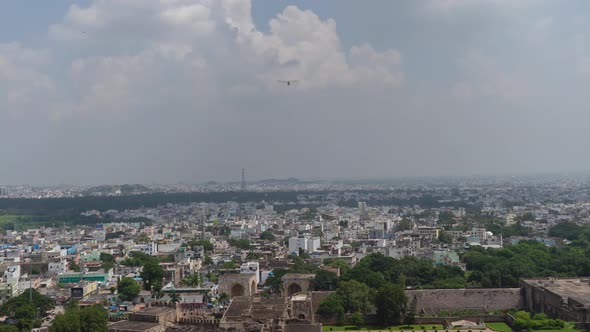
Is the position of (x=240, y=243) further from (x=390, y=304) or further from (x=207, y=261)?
(x=390, y=304)

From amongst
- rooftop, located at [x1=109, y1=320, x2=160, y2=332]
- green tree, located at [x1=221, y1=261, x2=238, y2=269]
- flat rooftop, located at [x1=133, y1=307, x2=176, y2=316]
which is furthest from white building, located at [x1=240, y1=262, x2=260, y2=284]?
rooftop, located at [x1=109, y1=320, x2=160, y2=332]

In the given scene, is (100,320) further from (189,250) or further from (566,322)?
(189,250)

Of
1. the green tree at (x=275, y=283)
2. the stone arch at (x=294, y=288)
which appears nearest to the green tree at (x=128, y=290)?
the green tree at (x=275, y=283)

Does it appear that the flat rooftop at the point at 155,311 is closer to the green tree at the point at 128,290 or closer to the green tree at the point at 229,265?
the green tree at the point at 128,290

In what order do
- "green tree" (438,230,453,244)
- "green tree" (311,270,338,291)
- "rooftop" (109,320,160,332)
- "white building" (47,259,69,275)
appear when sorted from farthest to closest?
"green tree" (438,230,453,244), "white building" (47,259,69,275), "green tree" (311,270,338,291), "rooftop" (109,320,160,332)

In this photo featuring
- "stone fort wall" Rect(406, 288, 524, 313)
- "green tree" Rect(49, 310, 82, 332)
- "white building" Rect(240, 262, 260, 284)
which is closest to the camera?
"green tree" Rect(49, 310, 82, 332)

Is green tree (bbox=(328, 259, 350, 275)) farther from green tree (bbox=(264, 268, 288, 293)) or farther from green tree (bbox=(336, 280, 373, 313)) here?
green tree (bbox=(336, 280, 373, 313))

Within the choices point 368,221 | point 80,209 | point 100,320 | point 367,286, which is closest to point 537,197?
point 368,221

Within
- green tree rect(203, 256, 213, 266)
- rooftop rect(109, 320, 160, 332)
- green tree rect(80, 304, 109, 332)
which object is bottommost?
green tree rect(203, 256, 213, 266)
